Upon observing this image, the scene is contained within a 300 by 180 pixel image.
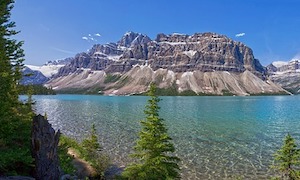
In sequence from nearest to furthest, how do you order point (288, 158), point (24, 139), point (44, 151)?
point (44, 151) → point (24, 139) → point (288, 158)

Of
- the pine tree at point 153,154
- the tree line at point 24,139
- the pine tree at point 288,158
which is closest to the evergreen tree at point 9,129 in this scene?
the tree line at point 24,139

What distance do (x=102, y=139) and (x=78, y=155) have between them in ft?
66.5

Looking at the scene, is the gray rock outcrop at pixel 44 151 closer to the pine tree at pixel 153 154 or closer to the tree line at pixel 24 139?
the tree line at pixel 24 139

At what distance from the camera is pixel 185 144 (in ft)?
156

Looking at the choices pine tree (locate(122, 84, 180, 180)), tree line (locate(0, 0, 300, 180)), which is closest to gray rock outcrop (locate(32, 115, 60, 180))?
tree line (locate(0, 0, 300, 180))

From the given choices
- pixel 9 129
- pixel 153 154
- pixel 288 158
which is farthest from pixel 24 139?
pixel 288 158

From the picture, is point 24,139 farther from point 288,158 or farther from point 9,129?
point 288,158

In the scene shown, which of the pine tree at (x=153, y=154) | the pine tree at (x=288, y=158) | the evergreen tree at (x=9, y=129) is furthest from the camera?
the pine tree at (x=288, y=158)

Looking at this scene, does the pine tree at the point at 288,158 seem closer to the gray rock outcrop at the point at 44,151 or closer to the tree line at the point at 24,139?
the tree line at the point at 24,139

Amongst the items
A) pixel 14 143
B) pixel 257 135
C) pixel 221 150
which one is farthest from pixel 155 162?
pixel 257 135

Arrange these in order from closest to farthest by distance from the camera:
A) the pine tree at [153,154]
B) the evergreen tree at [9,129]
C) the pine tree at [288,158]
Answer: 1. the evergreen tree at [9,129]
2. the pine tree at [153,154]
3. the pine tree at [288,158]

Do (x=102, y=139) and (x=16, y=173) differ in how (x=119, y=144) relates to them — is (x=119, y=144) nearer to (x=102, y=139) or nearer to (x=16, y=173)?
(x=102, y=139)

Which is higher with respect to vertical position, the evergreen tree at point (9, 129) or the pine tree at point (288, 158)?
the evergreen tree at point (9, 129)

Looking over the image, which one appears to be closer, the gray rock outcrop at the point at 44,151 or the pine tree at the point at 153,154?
the gray rock outcrop at the point at 44,151
